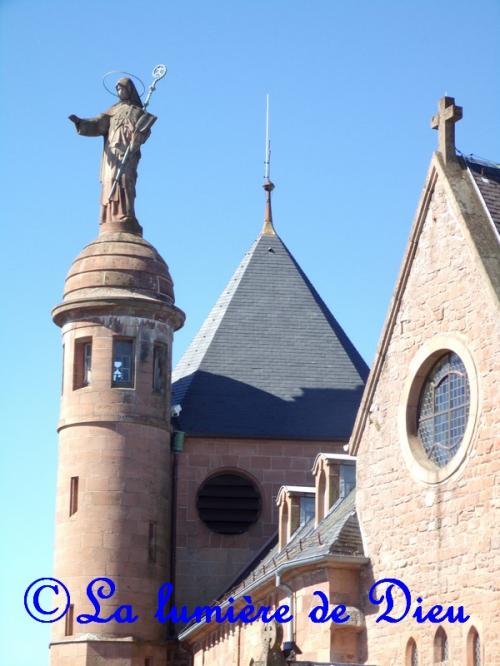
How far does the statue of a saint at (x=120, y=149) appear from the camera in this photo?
42844 mm

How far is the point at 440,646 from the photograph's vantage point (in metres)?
27.4

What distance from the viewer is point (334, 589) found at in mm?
30016

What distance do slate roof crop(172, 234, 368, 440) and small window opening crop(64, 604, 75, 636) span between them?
623cm

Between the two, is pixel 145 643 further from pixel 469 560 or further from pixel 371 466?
pixel 469 560

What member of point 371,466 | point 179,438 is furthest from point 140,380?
point 371,466

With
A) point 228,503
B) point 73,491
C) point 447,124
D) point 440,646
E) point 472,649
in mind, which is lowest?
point 472,649

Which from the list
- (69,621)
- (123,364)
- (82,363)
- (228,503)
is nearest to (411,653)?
(69,621)

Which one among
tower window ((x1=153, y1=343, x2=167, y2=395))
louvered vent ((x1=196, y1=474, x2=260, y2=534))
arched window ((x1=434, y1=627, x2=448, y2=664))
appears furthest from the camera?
louvered vent ((x1=196, y1=474, x2=260, y2=534))

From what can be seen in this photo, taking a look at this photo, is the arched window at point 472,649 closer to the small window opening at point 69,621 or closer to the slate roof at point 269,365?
the small window opening at point 69,621

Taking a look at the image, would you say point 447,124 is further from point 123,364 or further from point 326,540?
point 123,364

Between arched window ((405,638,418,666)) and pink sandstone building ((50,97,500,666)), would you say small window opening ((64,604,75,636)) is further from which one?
arched window ((405,638,418,666))

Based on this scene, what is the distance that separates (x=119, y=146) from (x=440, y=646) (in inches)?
744

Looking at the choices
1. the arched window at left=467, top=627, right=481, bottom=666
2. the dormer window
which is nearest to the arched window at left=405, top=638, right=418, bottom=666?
the arched window at left=467, top=627, right=481, bottom=666

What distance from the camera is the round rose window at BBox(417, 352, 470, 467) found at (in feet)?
91.5
